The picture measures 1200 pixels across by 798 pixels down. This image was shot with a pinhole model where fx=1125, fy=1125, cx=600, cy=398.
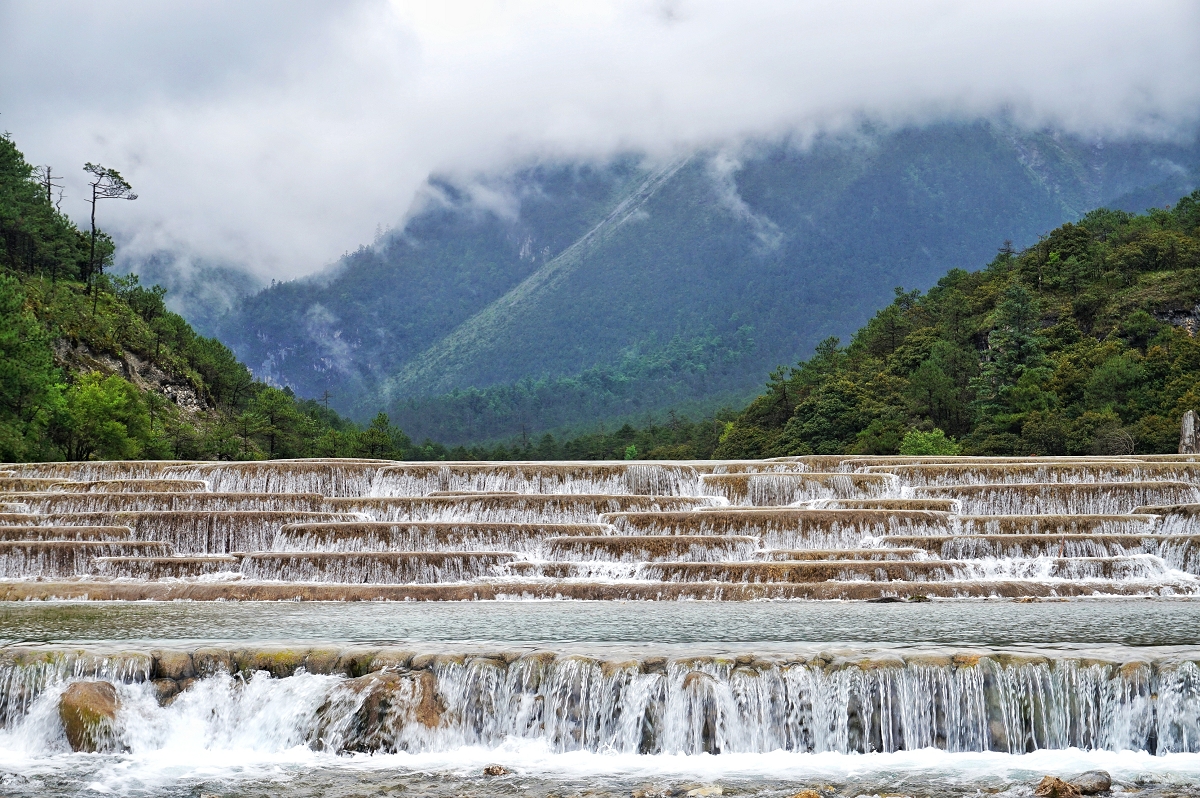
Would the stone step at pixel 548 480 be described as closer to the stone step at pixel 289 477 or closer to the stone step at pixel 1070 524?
the stone step at pixel 289 477

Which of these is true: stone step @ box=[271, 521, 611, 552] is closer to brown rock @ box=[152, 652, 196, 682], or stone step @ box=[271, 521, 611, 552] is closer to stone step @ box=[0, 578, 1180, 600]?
stone step @ box=[0, 578, 1180, 600]

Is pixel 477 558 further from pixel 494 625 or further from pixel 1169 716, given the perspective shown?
pixel 1169 716

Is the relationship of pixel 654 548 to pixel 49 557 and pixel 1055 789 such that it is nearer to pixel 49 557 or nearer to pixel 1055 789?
pixel 49 557

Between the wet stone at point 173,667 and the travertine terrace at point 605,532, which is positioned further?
the travertine terrace at point 605,532

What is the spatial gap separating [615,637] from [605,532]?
12.9 m

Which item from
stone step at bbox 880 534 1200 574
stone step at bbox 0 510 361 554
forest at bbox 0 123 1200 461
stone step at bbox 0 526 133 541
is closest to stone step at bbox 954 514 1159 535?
stone step at bbox 880 534 1200 574

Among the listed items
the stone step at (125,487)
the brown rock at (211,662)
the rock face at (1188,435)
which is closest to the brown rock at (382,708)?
the brown rock at (211,662)

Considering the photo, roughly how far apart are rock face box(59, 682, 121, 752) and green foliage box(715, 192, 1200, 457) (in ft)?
202

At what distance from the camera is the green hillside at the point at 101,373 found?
54469mm

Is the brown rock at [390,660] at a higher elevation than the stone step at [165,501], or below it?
below

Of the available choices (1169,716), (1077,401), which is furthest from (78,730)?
(1077,401)

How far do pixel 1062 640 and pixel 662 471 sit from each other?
2257 cm

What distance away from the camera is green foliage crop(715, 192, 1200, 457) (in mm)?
71000

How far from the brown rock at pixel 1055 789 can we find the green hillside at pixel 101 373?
161 ft
